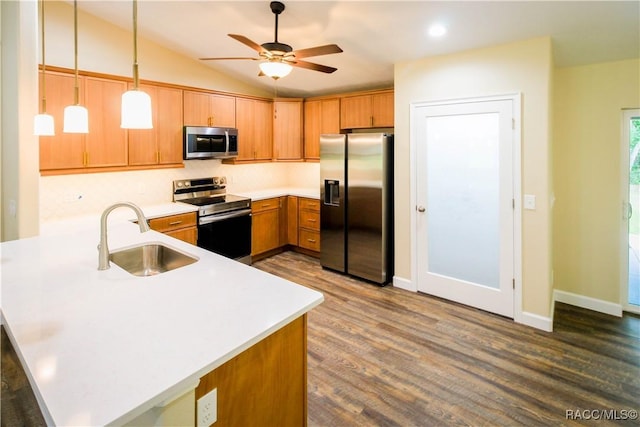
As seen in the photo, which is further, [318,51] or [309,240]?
[309,240]

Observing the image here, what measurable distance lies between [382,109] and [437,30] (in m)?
1.64

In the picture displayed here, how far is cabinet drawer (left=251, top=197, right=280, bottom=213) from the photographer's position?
15.9ft

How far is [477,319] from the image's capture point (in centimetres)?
329

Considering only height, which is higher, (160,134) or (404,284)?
(160,134)

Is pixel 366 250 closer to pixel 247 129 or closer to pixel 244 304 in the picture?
pixel 247 129

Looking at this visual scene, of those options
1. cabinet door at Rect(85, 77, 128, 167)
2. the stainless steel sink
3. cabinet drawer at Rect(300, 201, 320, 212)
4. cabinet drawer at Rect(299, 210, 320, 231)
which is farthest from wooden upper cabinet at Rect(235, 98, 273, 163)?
the stainless steel sink

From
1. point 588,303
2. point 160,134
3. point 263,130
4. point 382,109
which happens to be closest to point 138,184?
point 160,134

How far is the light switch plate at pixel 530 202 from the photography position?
308 centimetres

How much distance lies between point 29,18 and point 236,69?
2470mm

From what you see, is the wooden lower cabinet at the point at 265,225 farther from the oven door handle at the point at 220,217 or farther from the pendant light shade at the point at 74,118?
the pendant light shade at the point at 74,118

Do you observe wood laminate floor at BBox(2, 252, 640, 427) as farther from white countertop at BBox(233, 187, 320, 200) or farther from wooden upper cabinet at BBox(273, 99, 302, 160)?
wooden upper cabinet at BBox(273, 99, 302, 160)

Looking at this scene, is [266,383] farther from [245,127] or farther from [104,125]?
[245,127]

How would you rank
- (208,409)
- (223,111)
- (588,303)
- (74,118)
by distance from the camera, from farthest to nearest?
(223,111) → (588,303) → (74,118) → (208,409)

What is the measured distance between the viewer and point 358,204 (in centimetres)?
423
